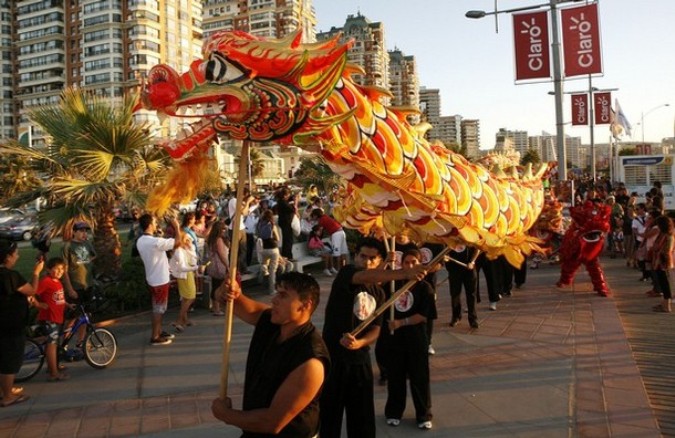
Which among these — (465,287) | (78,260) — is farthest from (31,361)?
(465,287)

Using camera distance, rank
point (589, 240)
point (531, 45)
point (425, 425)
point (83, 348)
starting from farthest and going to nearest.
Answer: point (531, 45)
point (589, 240)
point (83, 348)
point (425, 425)

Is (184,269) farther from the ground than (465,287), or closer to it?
farther from the ground

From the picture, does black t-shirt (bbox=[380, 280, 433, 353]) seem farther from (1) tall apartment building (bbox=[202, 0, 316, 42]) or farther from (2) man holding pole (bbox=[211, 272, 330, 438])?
(1) tall apartment building (bbox=[202, 0, 316, 42])

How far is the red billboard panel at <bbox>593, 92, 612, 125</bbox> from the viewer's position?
1947 cm

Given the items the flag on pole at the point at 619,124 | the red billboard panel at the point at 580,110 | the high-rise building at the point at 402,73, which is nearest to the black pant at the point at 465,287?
the red billboard panel at the point at 580,110

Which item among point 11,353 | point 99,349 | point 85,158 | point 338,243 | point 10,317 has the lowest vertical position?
point 99,349

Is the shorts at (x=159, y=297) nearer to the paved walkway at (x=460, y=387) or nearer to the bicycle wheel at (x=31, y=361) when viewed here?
the paved walkway at (x=460, y=387)

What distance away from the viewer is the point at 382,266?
167 inches

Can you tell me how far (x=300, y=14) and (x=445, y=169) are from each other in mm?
91642

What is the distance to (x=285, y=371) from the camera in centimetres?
242

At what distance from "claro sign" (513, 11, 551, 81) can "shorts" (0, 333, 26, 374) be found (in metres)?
10.1

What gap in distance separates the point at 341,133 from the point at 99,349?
4.21m

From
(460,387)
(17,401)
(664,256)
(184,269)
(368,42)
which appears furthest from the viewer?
(368,42)

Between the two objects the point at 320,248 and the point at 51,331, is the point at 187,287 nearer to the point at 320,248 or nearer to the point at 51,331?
the point at 51,331
